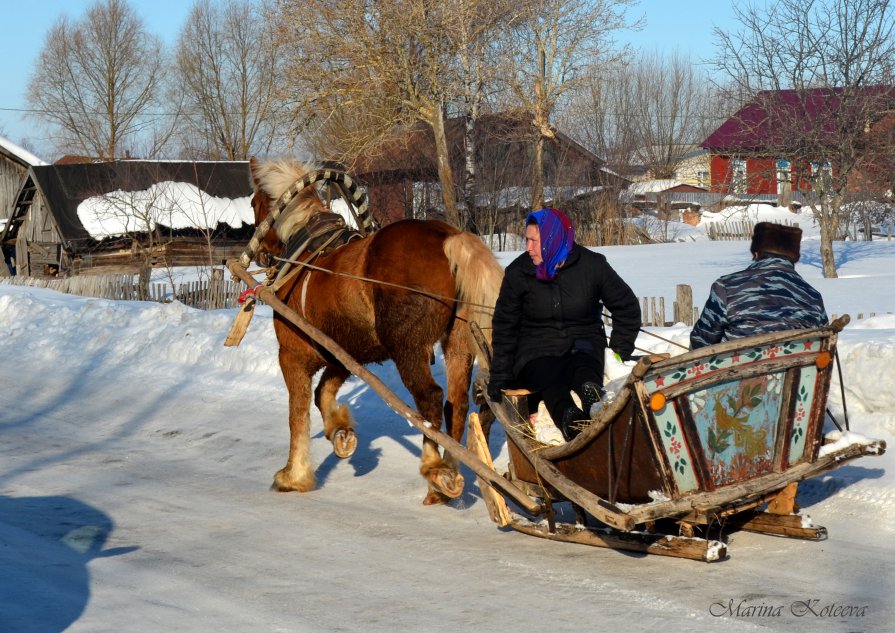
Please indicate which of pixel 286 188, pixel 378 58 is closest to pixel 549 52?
pixel 378 58

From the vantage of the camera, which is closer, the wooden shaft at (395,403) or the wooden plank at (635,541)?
the wooden plank at (635,541)

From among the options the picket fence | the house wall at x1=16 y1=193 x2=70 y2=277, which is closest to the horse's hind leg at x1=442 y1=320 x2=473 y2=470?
the picket fence

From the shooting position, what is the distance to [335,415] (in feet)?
27.0

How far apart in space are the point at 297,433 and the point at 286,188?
2.07 meters

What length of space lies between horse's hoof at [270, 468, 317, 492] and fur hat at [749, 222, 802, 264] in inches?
143

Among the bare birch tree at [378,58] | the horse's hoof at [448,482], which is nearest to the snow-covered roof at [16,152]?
the bare birch tree at [378,58]

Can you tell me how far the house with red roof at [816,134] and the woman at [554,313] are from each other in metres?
17.8

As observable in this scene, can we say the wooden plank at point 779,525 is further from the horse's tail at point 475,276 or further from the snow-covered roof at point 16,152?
the snow-covered roof at point 16,152

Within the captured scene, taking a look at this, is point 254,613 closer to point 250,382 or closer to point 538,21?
point 250,382

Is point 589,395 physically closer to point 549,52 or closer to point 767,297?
point 767,297

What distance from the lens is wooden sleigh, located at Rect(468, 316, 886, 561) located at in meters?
4.76

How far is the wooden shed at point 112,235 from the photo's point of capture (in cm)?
3772

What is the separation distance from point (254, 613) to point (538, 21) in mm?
28754

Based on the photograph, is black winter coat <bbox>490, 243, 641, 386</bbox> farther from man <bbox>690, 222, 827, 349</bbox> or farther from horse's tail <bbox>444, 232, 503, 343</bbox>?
horse's tail <bbox>444, 232, 503, 343</bbox>
